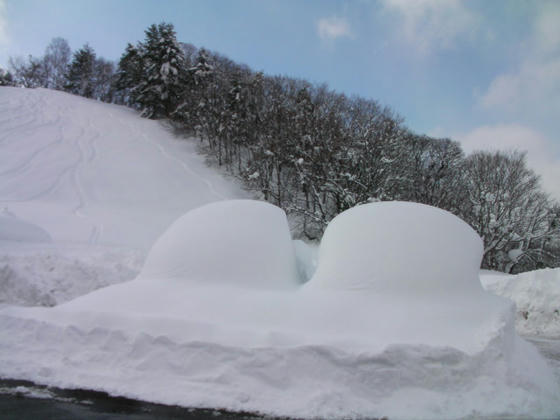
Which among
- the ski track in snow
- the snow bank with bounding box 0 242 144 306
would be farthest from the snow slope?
the snow bank with bounding box 0 242 144 306

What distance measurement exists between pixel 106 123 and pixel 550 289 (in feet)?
117

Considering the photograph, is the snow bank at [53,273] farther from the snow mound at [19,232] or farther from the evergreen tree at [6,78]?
the evergreen tree at [6,78]

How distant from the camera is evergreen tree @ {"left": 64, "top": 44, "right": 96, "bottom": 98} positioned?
45.6 metres

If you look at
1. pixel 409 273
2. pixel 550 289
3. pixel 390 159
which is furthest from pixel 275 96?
pixel 409 273

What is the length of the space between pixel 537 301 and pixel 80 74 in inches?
2148

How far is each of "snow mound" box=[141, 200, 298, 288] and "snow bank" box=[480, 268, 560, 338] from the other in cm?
633

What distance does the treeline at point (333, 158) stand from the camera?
1928 cm

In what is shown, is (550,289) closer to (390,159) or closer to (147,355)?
(147,355)

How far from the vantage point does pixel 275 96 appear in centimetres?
2752

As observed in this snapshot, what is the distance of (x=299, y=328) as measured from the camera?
4141mm

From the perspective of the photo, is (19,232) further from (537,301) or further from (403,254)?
(537,301)

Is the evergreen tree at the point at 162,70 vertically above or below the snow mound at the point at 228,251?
above

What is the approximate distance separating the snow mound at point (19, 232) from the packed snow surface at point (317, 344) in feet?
26.5

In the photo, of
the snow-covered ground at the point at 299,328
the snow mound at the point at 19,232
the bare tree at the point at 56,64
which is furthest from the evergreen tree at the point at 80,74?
the snow-covered ground at the point at 299,328
